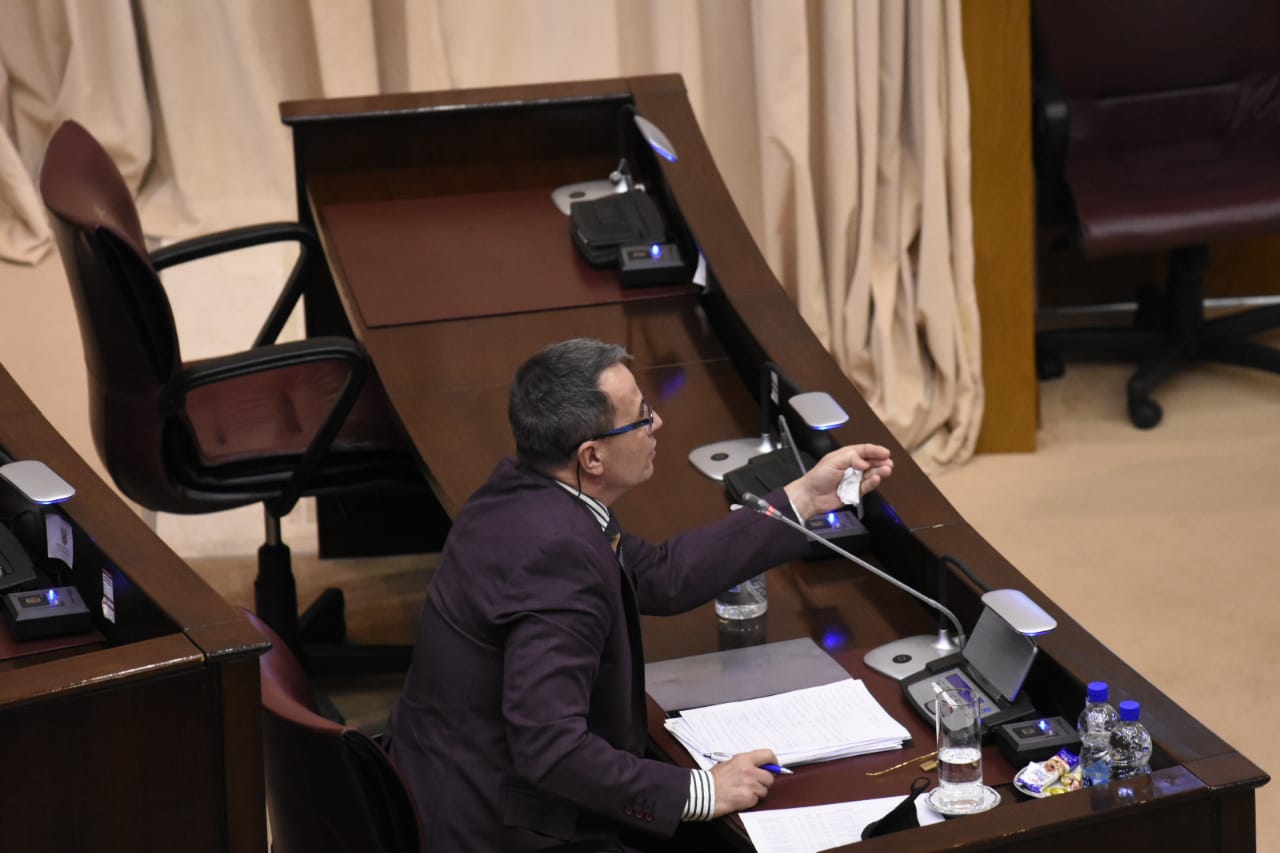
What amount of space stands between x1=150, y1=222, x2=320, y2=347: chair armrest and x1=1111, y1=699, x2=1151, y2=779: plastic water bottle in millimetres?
Result: 2042

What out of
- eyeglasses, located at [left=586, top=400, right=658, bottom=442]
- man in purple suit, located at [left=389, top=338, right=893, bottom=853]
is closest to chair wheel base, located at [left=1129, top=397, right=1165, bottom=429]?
man in purple suit, located at [left=389, top=338, right=893, bottom=853]

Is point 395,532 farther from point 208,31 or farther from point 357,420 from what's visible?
point 208,31

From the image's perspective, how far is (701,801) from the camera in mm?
1912

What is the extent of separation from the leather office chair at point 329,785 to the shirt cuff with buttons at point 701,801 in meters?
0.31

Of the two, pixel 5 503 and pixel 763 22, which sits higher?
pixel 763 22

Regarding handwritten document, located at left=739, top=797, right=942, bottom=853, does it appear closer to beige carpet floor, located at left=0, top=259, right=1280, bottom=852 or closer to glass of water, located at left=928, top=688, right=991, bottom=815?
glass of water, located at left=928, top=688, right=991, bottom=815

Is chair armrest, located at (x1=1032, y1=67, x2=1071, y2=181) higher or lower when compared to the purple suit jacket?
higher

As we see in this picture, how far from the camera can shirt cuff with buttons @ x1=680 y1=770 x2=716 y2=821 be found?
191 cm

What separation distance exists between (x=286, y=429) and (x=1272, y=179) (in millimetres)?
2543

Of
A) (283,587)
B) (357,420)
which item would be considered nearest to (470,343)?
(357,420)

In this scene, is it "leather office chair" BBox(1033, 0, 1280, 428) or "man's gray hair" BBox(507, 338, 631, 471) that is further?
"leather office chair" BBox(1033, 0, 1280, 428)

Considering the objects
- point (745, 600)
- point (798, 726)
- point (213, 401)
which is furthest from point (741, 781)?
point (213, 401)

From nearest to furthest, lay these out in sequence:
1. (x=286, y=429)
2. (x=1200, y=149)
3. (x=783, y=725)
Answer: (x=783, y=725) < (x=286, y=429) < (x=1200, y=149)

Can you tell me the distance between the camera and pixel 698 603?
229 cm
